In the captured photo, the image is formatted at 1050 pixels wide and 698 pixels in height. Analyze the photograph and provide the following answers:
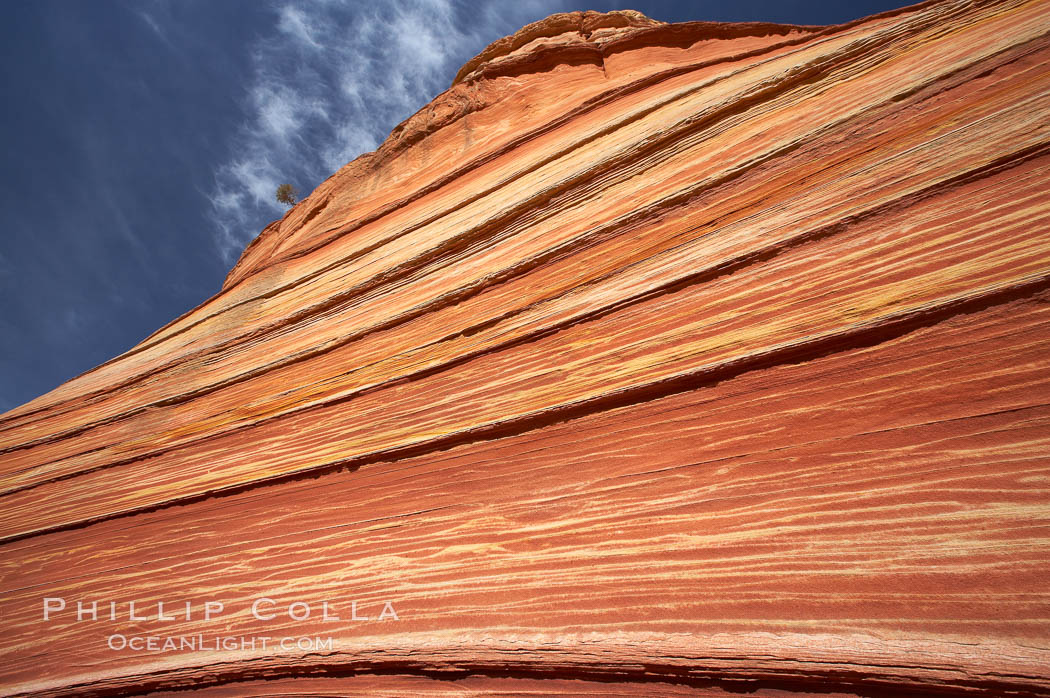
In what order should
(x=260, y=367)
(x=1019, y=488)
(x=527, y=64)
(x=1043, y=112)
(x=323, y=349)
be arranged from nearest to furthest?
(x=1019, y=488) < (x=1043, y=112) < (x=323, y=349) < (x=260, y=367) < (x=527, y=64)

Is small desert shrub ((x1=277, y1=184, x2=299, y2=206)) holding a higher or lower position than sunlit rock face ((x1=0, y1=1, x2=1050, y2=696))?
higher

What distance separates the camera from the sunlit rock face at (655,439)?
3.80 ft

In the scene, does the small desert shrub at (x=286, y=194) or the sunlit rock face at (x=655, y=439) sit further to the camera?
the small desert shrub at (x=286, y=194)

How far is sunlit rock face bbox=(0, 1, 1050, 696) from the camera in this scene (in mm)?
1158

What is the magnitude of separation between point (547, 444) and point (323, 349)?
1.83 meters

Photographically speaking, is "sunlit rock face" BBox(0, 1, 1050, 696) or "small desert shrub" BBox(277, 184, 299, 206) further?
"small desert shrub" BBox(277, 184, 299, 206)

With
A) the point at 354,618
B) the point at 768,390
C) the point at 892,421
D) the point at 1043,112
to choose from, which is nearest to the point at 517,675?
the point at 354,618

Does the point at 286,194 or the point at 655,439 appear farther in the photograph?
the point at 286,194

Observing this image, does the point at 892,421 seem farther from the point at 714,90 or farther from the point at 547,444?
the point at 714,90

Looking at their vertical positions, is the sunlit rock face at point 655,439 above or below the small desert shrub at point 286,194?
below

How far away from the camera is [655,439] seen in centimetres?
164

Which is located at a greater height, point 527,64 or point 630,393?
point 527,64

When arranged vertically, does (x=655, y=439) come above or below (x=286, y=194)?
below

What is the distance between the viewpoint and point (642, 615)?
1329mm
